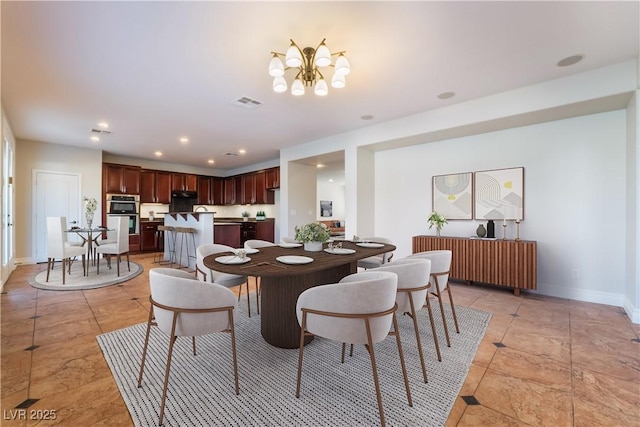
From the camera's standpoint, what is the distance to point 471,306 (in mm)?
3260

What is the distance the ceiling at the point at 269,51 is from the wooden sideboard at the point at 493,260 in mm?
1960

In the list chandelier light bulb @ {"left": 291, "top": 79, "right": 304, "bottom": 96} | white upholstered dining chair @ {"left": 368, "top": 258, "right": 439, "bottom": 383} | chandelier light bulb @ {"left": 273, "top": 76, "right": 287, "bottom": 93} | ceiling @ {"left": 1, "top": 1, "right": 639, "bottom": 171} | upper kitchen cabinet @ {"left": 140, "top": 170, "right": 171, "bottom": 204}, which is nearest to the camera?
white upholstered dining chair @ {"left": 368, "top": 258, "right": 439, "bottom": 383}

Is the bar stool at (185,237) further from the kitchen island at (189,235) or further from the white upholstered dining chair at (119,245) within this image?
the white upholstered dining chair at (119,245)

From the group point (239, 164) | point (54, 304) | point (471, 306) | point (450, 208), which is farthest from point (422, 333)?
point (239, 164)

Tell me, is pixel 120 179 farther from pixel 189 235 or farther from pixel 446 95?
pixel 446 95

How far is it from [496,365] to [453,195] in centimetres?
292

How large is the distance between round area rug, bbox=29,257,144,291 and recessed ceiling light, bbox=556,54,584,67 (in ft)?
20.5

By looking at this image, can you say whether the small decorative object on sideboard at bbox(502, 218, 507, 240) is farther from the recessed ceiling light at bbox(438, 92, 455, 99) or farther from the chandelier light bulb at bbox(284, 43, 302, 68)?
the chandelier light bulb at bbox(284, 43, 302, 68)

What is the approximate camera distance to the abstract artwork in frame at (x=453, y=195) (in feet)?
14.2

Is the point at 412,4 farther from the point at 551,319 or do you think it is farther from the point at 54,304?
the point at 54,304

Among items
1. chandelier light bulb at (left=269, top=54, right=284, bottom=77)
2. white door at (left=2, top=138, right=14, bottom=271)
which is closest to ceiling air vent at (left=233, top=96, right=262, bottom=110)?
chandelier light bulb at (left=269, top=54, right=284, bottom=77)

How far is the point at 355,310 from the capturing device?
147cm

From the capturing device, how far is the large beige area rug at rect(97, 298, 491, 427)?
4.94ft

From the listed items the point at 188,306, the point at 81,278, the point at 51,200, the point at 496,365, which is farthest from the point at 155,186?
the point at 496,365
